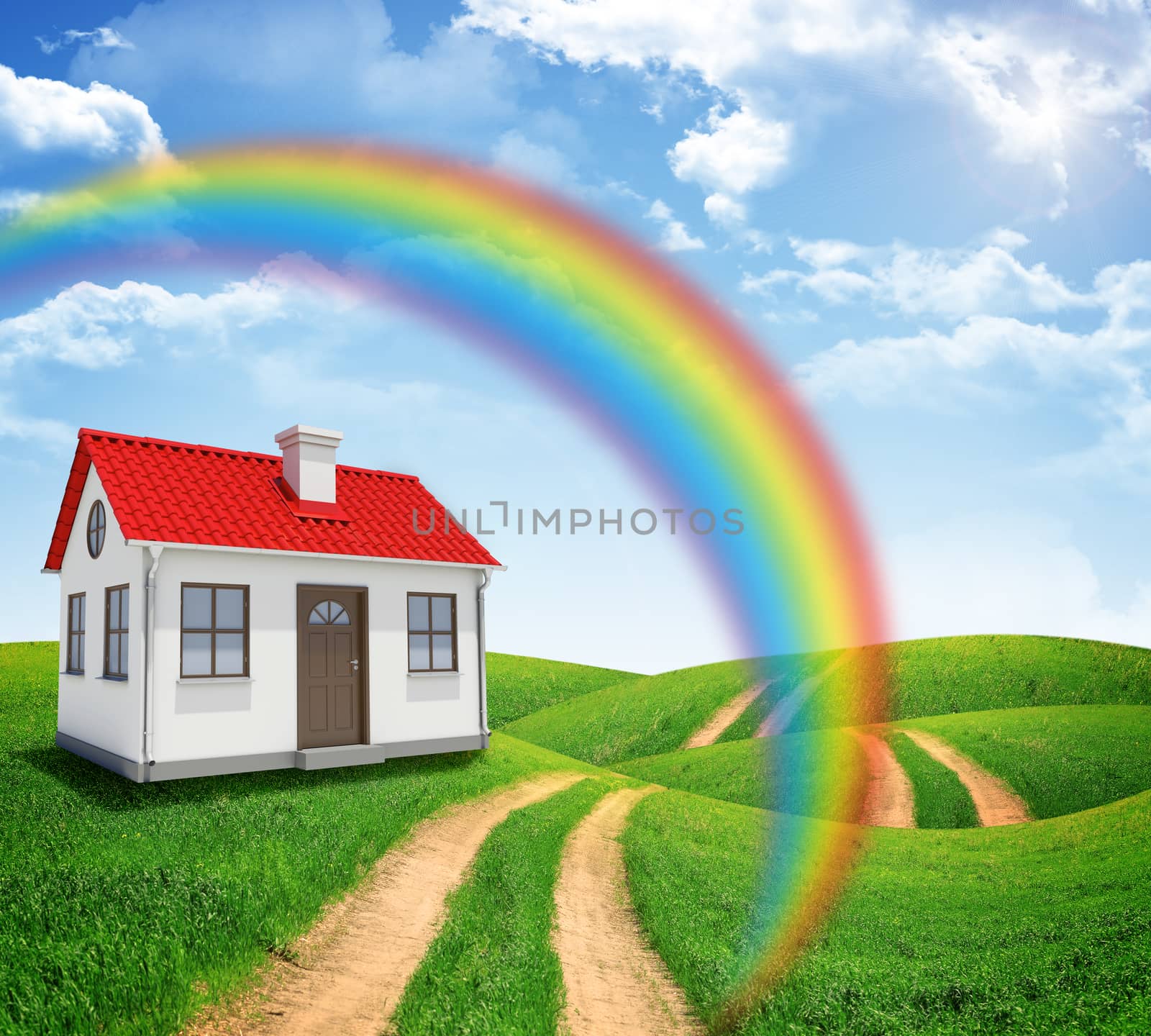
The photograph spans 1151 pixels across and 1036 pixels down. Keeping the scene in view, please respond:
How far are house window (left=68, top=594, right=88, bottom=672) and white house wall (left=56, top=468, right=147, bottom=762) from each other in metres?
0.19

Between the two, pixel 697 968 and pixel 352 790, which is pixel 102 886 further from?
pixel 697 968

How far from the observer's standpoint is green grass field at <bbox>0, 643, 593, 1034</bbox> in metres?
6.99

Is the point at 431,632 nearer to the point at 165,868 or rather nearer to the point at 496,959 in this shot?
the point at 165,868

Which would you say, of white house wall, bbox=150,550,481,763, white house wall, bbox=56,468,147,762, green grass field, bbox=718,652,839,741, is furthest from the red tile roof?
green grass field, bbox=718,652,839,741

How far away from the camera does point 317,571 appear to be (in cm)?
1565

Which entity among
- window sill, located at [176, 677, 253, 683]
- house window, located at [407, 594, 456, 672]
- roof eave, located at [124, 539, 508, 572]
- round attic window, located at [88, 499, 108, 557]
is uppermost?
round attic window, located at [88, 499, 108, 557]

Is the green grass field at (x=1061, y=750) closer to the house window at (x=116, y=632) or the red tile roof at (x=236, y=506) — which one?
the red tile roof at (x=236, y=506)

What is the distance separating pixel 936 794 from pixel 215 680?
55.1 feet

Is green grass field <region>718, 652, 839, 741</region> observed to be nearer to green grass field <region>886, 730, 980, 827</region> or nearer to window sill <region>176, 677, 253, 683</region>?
green grass field <region>886, 730, 980, 827</region>

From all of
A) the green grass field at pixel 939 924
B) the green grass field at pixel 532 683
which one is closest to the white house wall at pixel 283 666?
the green grass field at pixel 939 924

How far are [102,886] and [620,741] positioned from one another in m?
22.0

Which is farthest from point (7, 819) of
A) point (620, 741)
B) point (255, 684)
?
point (620, 741)

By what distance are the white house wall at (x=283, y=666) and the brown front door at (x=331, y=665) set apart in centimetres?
19

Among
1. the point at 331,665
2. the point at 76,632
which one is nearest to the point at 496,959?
the point at 331,665
